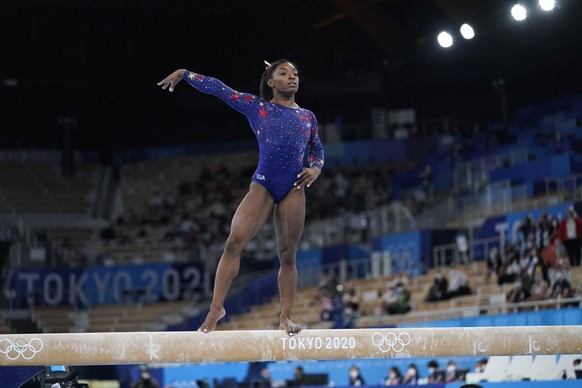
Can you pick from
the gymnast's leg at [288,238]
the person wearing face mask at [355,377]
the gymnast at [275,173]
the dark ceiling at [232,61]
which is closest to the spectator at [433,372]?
the person wearing face mask at [355,377]

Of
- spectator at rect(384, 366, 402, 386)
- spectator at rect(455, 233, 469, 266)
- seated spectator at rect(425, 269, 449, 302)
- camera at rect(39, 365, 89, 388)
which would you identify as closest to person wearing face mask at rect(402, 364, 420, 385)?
spectator at rect(384, 366, 402, 386)

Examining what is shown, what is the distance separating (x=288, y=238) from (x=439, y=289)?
39.9 ft

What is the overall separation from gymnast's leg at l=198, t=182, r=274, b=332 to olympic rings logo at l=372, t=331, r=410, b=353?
115 centimetres

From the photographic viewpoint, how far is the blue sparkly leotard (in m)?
8.05

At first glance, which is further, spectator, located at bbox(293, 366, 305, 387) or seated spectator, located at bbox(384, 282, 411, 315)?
seated spectator, located at bbox(384, 282, 411, 315)

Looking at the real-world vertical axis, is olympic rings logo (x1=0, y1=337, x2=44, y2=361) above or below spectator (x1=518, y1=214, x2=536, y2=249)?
below

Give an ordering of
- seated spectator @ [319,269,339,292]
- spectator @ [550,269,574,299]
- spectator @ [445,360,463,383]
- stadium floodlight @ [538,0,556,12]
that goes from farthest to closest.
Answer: seated spectator @ [319,269,339,292]
stadium floodlight @ [538,0,556,12]
spectator @ [550,269,574,299]
spectator @ [445,360,463,383]

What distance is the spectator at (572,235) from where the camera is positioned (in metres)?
17.3

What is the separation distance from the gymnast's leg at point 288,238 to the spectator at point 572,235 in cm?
987

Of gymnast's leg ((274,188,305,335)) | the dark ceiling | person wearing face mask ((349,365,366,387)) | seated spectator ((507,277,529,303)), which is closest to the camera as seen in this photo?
gymnast's leg ((274,188,305,335))

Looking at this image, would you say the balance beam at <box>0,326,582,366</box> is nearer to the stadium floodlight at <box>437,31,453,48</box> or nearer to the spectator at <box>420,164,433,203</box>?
the stadium floodlight at <box>437,31,453,48</box>

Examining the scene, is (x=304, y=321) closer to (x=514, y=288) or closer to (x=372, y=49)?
(x=514, y=288)

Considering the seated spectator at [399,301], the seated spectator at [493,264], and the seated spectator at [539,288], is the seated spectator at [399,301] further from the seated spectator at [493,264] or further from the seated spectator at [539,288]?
the seated spectator at [539,288]

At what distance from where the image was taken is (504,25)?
22.5 m
